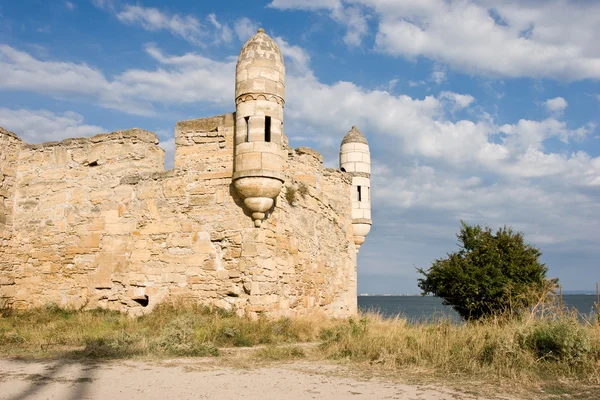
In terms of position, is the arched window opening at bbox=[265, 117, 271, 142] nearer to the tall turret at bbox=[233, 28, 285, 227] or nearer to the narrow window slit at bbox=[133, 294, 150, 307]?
the tall turret at bbox=[233, 28, 285, 227]

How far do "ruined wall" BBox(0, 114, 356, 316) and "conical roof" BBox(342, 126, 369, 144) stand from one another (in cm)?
447

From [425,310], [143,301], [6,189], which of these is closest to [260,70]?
[143,301]

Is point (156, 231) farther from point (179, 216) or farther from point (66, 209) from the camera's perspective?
point (66, 209)

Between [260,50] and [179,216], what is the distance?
4.20m

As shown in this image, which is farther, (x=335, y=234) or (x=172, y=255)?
(x=335, y=234)

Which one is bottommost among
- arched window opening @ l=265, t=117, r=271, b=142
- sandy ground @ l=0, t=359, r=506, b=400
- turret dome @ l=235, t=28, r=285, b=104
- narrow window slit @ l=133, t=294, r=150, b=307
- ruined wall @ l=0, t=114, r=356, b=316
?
sandy ground @ l=0, t=359, r=506, b=400

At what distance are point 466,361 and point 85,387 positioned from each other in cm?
498

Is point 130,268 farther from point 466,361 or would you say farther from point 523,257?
point 523,257

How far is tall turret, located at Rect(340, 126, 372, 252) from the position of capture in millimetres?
18969

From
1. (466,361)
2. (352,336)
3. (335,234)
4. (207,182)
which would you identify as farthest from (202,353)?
(335,234)

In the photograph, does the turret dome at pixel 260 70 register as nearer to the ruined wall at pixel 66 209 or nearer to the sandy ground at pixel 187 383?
the ruined wall at pixel 66 209

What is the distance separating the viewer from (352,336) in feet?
32.2

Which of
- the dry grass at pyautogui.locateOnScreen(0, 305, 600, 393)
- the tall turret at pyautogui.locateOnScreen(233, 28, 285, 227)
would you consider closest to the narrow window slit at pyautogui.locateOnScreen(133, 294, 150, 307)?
the dry grass at pyautogui.locateOnScreen(0, 305, 600, 393)

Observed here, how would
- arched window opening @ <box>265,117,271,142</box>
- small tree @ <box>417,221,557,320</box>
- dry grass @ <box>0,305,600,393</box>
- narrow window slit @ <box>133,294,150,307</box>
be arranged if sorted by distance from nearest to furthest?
dry grass @ <box>0,305,600,393</box>, arched window opening @ <box>265,117,271,142</box>, narrow window slit @ <box>133,294,150,307</box>, small tree @ <box>417,221,557,320</box>
